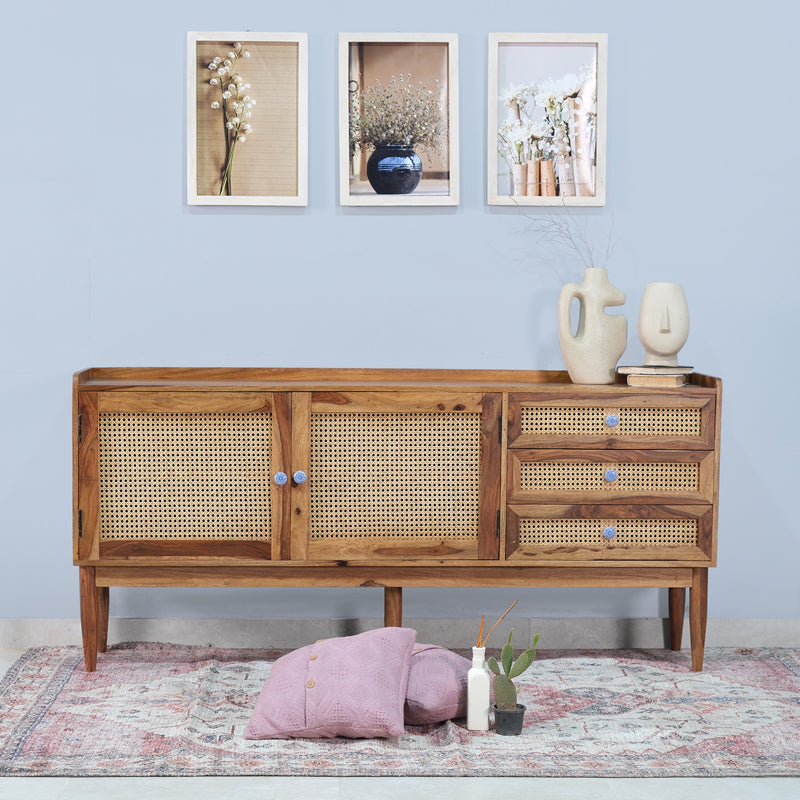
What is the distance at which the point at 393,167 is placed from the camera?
10.6ft

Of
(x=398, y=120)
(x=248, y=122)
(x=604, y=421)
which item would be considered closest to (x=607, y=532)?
(x=604, y=421)

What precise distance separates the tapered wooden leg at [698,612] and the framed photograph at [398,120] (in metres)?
1.28

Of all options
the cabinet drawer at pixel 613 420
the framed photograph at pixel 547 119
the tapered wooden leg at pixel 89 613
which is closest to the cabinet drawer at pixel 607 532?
the cabinet drawer at pixel 613 420

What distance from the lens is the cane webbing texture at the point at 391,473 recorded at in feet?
9.56

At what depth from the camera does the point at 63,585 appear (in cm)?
332

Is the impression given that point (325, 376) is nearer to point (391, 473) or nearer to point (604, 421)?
point (391, 473)

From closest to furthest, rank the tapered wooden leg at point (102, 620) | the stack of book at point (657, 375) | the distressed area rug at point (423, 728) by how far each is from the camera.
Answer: the distressed area rug at point (423, 728)
the stack of book at point (657, 375)
the tapered wooden leg at point (102, 620)

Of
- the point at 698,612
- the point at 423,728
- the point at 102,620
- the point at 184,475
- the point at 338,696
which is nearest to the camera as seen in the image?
the point at 338,696

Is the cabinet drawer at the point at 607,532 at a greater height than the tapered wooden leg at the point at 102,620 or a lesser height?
greater

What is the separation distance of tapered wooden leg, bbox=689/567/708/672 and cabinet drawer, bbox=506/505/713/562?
2.9 inches

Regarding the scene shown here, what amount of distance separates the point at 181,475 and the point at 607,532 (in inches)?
44.9
